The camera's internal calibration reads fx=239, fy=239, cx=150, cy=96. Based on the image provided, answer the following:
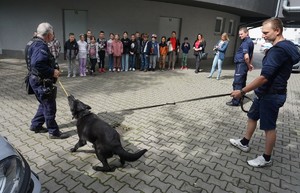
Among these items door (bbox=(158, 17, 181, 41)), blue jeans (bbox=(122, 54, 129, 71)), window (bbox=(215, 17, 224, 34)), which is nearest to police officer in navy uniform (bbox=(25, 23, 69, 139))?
blue jeans (bbox=(122, 54, 129, 71))

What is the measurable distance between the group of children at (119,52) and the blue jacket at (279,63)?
7.22m

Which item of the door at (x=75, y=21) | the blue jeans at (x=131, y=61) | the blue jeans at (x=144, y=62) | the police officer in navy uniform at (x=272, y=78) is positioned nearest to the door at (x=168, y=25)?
the blue jeans at (x=144, y=62)

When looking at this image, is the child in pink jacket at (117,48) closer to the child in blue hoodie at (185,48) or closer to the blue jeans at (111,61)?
the blue jeans at (111,61)

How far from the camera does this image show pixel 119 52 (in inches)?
415

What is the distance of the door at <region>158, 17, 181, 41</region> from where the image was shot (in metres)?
13.2

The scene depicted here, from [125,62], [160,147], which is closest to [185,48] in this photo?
[125,62]

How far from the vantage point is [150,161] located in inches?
147

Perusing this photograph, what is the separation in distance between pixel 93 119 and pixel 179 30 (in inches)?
449

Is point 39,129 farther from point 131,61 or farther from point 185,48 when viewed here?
point 185,48

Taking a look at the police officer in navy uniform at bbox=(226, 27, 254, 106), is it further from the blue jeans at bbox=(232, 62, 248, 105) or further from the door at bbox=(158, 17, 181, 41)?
the door at bbox=(158, 17, 181, 41)

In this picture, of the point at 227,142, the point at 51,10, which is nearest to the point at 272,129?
the point at 227,142

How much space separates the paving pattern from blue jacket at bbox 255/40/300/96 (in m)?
1.36

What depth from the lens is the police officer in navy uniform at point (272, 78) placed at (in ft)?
10.5

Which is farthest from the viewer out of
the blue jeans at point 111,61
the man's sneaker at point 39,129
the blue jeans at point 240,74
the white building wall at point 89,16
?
the white building wall at point 89,16
